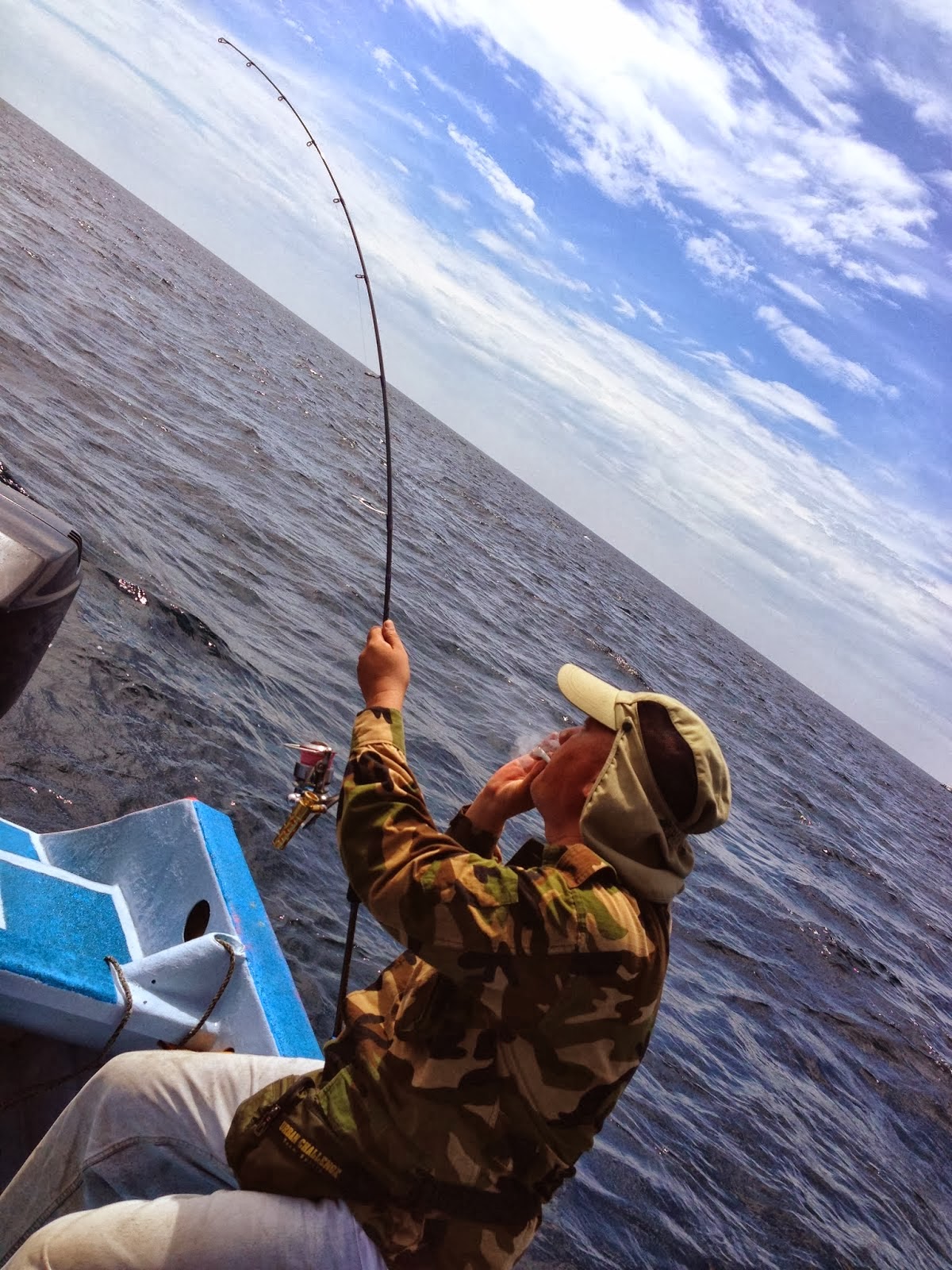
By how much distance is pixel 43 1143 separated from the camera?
2.58 m

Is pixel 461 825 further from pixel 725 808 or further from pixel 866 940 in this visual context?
pixel 866 940

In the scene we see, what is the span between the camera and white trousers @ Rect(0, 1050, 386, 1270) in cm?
207

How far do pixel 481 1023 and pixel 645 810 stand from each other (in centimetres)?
55

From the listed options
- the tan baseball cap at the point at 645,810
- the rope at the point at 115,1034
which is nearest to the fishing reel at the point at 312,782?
the rope at the point at 115,1034

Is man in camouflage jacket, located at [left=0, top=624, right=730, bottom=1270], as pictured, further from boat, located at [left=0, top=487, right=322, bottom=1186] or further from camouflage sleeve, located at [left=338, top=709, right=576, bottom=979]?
boat, located at [left=0, top=487, right=322, bottom=1186]

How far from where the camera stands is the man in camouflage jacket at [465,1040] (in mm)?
1948

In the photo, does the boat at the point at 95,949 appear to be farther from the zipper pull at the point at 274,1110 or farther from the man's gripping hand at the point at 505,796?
the man's gripping hand at the point at 505,796

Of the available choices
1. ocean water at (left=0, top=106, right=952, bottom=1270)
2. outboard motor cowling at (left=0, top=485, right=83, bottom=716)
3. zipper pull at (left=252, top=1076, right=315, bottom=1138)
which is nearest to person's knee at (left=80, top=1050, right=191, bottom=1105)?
zipper pull at (left=252, top=1076, right=315, bottom=1138)

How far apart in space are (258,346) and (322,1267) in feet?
215

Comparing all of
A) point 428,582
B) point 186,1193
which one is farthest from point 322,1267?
point 428,582

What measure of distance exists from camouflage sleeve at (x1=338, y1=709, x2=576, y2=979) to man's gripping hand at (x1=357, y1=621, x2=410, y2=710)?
0.28 metres

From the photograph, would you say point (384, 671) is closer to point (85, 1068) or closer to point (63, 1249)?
point (63, 1249)

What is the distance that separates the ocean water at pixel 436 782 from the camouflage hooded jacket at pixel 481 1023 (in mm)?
4045

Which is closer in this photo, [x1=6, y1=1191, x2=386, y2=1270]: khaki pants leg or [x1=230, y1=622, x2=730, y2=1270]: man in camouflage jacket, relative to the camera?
[x1=230, y1=622, x2=730, y2=1270]: man in camouflage jacket
